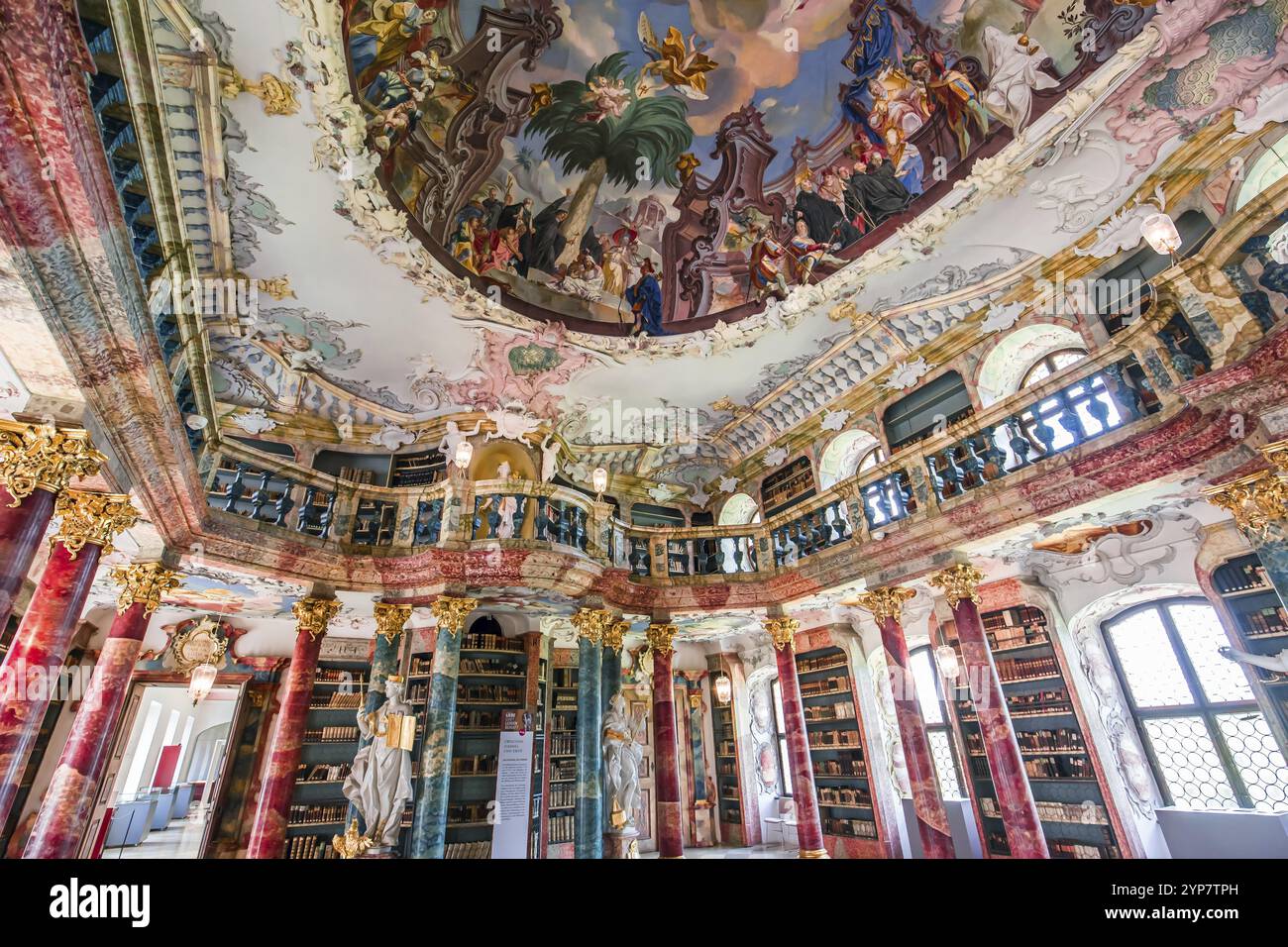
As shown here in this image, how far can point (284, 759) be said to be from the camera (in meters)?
10.1

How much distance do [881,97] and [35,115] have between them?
38.0 feet

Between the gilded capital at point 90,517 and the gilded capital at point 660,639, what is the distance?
975 centimetres

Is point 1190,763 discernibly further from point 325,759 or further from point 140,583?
point 140,583

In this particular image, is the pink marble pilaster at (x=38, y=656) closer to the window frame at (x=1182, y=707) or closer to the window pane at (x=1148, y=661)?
the window frame at (x=1182, y=707)

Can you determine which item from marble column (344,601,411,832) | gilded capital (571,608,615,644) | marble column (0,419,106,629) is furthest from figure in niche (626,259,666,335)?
marble column (0,419,106,629)

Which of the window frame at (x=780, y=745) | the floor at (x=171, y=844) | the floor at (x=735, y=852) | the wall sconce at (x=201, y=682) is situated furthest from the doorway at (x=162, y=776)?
the window frame at (x=780, y=745)

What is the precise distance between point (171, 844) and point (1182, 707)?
76.3 feet

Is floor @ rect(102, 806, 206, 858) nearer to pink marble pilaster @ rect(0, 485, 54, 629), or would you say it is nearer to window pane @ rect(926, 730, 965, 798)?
pink marble pilaster @ rect(0, 485, 54, 629)

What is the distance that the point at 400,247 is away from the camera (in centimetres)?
1002

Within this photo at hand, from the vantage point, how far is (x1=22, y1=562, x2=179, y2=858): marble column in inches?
289

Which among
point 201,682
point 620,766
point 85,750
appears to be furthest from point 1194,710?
point 201,682

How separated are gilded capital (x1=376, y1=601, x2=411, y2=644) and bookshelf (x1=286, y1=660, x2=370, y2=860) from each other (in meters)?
2.83
